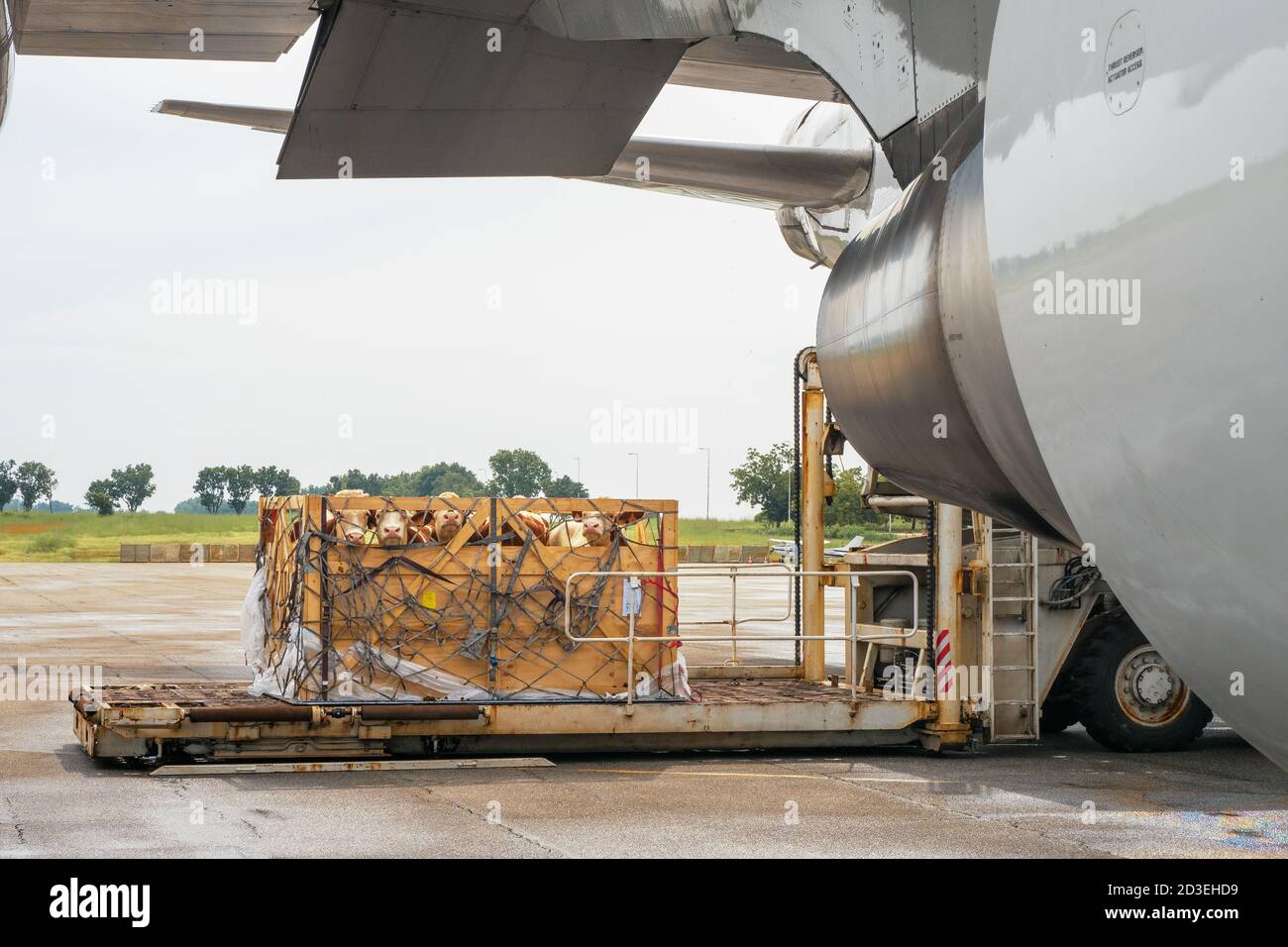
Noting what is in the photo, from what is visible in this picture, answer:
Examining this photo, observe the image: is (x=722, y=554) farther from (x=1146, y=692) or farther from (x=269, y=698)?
(x=269, y=698)

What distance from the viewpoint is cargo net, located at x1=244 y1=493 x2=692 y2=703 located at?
35.5 feet

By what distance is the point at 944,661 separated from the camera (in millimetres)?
11391

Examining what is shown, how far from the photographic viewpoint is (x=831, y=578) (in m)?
12.9

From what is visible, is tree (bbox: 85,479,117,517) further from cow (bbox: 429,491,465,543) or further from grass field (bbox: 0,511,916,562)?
cow (bbox: 429,491,465,543)

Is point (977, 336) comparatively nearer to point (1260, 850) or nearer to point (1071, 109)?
point (1071, 109)

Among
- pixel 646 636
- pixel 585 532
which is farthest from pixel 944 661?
pixel 585 532

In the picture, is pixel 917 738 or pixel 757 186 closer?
pixel 917 738

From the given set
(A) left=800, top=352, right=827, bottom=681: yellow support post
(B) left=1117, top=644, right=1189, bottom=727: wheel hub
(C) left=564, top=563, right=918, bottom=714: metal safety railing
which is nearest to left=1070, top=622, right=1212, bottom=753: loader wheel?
(B) left=1117, top=644, right=1189, bottom=727: wheel hub

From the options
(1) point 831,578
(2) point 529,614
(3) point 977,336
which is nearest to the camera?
(3) point 977,336

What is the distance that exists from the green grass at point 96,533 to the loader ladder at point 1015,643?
52.7 meters

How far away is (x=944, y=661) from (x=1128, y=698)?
5.45 feet

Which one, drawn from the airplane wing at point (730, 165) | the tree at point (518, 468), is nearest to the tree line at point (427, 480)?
the tree at point (518, 468)
